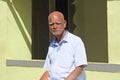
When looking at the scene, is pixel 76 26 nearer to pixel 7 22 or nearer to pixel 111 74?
pixel 7 22

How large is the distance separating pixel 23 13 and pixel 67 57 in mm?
4176

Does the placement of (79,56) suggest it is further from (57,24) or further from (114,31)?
(114,31)

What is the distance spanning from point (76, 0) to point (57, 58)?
5.32 meters

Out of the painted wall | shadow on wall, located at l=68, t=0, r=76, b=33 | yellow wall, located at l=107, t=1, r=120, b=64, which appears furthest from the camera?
shadow on wall, located at l=68, t=0, r=76, b=33

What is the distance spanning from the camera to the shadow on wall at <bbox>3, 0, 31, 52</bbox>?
7137 millimetres

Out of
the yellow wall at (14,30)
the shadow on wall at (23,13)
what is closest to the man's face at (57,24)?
the yellow wall at (14,30)

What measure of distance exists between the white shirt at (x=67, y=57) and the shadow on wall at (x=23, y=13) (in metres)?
3.86

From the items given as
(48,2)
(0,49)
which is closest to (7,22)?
(0,49)

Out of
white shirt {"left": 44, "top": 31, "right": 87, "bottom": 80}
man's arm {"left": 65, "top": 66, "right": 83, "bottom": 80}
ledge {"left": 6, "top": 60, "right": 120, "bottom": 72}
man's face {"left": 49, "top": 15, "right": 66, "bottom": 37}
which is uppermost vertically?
man's face {"left": 49, "top": 15, "right": 66, "bottom": 37}

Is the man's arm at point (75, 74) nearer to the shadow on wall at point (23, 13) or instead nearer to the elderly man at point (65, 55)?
the elderly man at point (65, 55)

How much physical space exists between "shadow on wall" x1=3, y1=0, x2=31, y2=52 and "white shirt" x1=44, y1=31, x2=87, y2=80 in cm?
386

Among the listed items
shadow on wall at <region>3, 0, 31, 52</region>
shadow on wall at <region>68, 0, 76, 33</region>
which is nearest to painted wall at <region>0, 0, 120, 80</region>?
shadow on wall at <region>3, 0, 31, 52</region>

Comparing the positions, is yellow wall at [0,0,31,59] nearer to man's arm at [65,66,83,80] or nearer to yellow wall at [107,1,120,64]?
yellow wall at [107,1,120,64]

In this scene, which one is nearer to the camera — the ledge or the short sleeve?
the short sleeve
